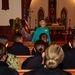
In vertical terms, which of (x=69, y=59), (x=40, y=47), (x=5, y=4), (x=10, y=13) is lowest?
(x=69, y=59)

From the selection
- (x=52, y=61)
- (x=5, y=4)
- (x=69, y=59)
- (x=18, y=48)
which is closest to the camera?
(x=52, y=61)

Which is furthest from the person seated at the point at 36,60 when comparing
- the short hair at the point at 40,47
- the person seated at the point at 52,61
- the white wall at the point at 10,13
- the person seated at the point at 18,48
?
the white wall at the point at 10,13

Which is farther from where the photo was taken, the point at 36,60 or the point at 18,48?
the point at 18,48

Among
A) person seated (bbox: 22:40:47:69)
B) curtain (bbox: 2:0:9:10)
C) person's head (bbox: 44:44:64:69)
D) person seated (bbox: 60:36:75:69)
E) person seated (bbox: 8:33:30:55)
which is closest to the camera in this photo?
person's head (bbox: 44:44:64:69)

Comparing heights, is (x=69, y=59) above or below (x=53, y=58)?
below

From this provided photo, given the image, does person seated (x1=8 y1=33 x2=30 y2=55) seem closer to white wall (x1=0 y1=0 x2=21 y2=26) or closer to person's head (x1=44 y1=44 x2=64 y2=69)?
person's head (x1=44 y1=44 x2=64 y2=69)

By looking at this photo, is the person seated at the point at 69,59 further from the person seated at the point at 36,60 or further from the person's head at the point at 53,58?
the person's head at the point at 53,58

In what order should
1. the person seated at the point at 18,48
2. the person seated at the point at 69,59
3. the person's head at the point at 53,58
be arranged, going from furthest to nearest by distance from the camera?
1. the person seated at the point at 18,48
2. the person seated at the point at 69,59
3. the person's head at the point at 53,58

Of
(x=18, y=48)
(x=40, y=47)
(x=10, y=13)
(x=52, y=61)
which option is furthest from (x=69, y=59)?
(x=10, y=13)

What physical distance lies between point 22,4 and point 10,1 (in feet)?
1.89

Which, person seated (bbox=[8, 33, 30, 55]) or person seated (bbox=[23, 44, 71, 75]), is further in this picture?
person seated (bbox=[8, 33, 30, 55])

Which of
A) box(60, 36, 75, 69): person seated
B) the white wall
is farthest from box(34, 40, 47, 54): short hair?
the white wall

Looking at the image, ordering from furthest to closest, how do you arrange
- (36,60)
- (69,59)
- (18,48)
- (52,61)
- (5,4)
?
(5,4) < (18,48) < (69,59) < (36,60) < (52,61)

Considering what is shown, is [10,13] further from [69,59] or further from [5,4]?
[69,59]
